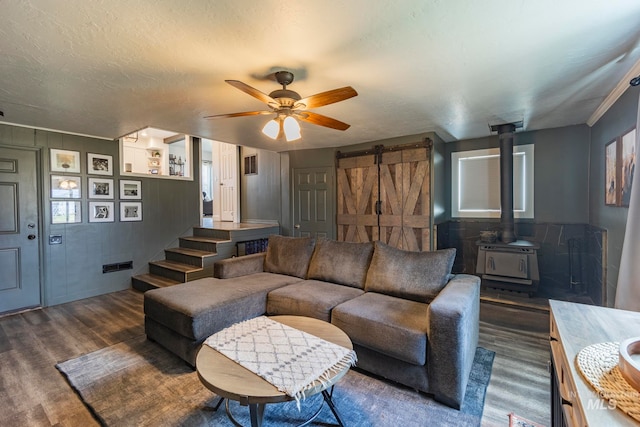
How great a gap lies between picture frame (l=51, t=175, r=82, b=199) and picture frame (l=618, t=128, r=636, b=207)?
634 cm

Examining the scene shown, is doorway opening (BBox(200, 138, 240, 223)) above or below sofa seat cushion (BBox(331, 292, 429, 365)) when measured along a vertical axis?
above

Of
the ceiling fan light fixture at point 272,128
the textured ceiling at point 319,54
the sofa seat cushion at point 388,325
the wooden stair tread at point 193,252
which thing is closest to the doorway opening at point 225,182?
the wooden stair tread at point 193,252

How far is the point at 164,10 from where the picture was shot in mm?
1528

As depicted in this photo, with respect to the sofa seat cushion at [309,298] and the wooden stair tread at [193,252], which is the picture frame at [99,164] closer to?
the wooden stair tread at [193,252]

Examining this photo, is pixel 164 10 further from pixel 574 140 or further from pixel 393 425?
pixel 574 140

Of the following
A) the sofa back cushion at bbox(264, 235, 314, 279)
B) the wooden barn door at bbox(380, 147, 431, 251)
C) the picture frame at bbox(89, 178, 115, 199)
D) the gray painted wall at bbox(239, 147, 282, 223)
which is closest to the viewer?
the sofa back cushion at bbox(264, 235, 314, 279)

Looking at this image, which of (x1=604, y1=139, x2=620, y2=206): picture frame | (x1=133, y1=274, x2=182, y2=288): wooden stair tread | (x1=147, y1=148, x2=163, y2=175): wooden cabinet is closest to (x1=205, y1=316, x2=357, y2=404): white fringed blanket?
(x1=133, y1=274, x2=182, y2=288): wooden stair tread

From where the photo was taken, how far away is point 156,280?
4.49 meters

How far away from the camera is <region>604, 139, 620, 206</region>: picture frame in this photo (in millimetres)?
2658

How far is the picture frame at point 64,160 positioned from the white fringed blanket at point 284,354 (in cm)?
391

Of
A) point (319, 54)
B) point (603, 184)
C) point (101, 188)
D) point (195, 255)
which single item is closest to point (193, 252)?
point (195, 255)

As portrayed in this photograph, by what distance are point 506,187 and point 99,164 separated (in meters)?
6.06

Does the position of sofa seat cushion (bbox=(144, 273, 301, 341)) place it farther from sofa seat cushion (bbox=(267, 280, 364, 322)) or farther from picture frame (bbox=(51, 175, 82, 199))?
picture frame (bbox=(51, 175, 82, 199))

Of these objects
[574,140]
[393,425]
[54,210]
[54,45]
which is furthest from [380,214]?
[54,210]
